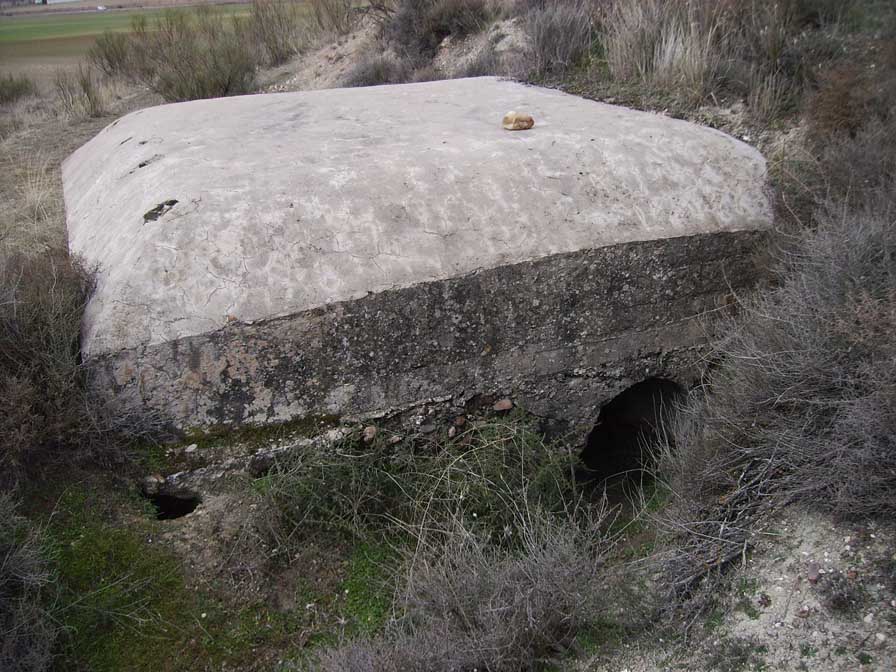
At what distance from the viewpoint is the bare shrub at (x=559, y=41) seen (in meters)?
6.32

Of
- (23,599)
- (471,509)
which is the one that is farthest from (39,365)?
(471,509)

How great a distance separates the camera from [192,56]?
9.59 meters

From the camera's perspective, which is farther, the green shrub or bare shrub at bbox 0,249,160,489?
the green shrub

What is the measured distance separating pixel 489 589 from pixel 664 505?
43.1 inches

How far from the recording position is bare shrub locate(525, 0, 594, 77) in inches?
249

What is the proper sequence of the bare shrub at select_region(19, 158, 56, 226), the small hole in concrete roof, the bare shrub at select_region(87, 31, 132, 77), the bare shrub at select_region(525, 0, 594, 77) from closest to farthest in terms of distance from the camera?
the small hole in concrete roof
the bare shrub at select_region(19, 158, 56, 226)
the bare shrub at select_region(525, 0, 594, 77)
the bare shrub at select_region(87, 31, 132, 77)

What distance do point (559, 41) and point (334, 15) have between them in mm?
9050

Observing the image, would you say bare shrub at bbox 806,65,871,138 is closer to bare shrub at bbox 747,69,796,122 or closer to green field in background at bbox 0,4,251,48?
bare shrub at bbox 747,69,796,122

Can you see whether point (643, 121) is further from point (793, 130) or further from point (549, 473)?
point (549, 473)

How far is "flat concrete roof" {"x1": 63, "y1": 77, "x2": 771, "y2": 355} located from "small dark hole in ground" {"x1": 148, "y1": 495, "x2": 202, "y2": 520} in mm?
754

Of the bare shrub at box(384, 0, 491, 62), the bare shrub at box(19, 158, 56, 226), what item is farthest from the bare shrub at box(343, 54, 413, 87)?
the bare shrub at box(19, 158, 56, 226)

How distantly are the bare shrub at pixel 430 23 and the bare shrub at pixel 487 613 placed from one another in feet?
28.0

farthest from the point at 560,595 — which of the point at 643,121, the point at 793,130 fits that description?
the point at 793,130

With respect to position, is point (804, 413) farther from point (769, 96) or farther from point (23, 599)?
point (23, 599)
